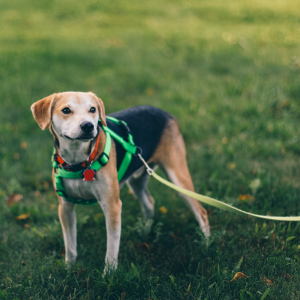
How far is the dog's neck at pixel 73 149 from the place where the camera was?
264cm

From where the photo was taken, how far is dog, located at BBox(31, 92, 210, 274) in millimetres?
2584

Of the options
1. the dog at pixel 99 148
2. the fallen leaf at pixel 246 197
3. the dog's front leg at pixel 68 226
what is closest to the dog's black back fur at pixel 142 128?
the dog at pixel 99 148

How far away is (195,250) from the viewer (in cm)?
308

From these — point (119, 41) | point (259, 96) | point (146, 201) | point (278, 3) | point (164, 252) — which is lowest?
point (164, 252)

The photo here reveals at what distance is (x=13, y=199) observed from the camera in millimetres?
4129

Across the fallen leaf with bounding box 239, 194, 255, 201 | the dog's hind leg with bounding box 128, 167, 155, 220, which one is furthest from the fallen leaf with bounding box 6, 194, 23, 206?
the fallen leaf with bounding box 239, 194, 255, 201

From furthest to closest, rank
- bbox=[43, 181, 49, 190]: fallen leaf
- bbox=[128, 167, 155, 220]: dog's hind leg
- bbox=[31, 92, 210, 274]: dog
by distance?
bbox=[43, 181, 49, 190]: fallen leaf
bbox=[128, 167, 155, 220]: dog's hind leg
bbox=[31, 92, 210, 274]: dog

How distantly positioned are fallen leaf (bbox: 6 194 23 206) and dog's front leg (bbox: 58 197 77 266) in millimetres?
1378

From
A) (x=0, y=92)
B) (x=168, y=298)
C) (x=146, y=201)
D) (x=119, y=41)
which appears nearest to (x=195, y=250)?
(x=168, y=298)

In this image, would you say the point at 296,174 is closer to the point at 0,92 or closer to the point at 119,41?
the point at 0,92

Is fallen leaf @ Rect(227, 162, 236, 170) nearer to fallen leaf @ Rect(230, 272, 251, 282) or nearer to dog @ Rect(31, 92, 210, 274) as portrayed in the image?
dog @ Rect(31, 92, 210, 274)

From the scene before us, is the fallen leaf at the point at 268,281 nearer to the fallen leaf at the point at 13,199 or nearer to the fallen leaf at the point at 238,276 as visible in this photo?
the fallen leaf at the point at 238,276

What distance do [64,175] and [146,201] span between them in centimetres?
129

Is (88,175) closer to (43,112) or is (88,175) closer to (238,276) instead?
(43,112)
